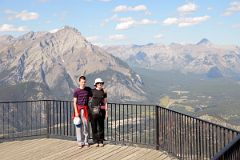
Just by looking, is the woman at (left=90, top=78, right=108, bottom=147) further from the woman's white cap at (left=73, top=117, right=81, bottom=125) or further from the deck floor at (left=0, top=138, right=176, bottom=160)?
the deck floor at (left=0, top=138, right=176, bottom=160)

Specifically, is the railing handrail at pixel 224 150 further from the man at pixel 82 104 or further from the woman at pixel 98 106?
the man at pixel 82 104

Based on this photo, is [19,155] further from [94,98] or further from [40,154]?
[94,98]

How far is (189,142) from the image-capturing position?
9258 millimetres

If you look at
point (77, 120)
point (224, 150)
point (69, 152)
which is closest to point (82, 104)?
point (77, 120)

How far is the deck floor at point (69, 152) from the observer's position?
10133mm

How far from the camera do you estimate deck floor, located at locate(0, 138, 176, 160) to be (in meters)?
10.1

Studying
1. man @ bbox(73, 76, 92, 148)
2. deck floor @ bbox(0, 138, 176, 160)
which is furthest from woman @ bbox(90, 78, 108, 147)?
deck floor @ bbox(0, 138, 176, 160)

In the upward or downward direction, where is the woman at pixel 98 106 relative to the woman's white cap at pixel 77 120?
upward

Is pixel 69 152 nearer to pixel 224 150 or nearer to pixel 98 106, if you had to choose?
pixel 98 106

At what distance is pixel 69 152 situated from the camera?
35.7 feet

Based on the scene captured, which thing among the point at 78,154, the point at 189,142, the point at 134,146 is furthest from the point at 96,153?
the point at 189,142

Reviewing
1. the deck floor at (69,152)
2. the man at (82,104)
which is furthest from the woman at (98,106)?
the deck floor at (69,152)

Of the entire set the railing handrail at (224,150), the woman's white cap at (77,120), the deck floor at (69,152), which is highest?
the railing handrail at (224,150)

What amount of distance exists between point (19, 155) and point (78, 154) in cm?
187
